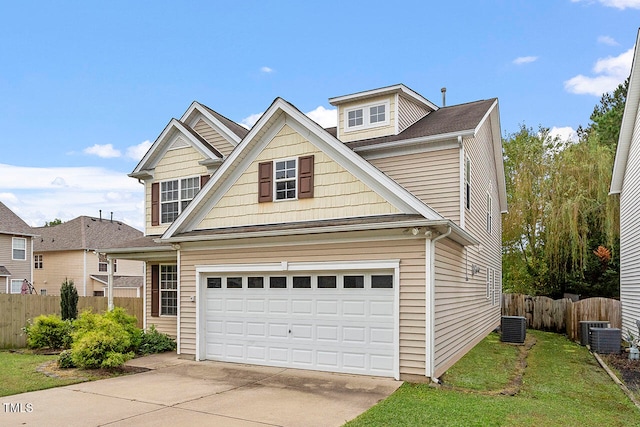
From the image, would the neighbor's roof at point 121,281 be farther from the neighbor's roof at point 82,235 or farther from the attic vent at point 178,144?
the attic vent at point 178,144

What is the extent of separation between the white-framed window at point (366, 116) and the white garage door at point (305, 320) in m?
5.60

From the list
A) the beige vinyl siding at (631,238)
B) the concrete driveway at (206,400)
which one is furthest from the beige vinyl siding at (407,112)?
the concrete driveway at (206,400)

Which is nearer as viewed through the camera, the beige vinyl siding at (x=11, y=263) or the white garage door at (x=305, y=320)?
the white garage door at (x=305, y=320)

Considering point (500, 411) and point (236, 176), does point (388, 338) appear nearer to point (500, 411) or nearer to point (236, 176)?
point (500, 411)

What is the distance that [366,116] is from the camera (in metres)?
14.9

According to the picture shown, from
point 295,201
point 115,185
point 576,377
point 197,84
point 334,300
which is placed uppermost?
point 197,84

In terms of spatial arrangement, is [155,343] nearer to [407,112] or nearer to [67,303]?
[67,303]

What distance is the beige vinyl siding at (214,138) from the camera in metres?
15.7

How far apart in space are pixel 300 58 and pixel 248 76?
2.44 m

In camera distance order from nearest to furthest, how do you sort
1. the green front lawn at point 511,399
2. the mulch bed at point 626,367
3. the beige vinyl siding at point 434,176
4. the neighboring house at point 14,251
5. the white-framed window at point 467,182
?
the green front lawn at point 511,399, the mulch bed at point 626,367, the beige vinyl siding at point 434,176, the white-framed window at point 467,182, the neighboring house at point 14,251

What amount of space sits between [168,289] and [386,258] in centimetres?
850

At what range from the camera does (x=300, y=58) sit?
68.6ft

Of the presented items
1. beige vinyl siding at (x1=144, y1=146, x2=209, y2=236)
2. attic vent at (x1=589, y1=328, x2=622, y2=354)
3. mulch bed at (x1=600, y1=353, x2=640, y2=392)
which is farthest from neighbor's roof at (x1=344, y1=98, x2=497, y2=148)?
attic vent at (x1=589, y1=328, x2=622, y2=354)

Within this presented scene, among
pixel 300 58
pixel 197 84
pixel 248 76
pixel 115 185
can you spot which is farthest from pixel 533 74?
pixel 115 185
